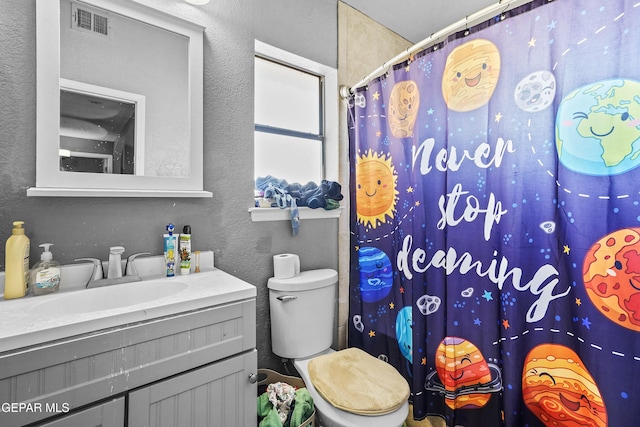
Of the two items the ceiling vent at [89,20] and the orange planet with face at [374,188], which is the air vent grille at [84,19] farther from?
the orange planet with face at [374,188]

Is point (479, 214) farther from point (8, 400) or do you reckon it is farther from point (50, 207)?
point (50, 207)

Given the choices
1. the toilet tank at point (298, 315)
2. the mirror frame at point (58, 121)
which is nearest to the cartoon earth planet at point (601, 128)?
the toilet tank at point (298, 315)

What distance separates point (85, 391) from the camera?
0.80 metres

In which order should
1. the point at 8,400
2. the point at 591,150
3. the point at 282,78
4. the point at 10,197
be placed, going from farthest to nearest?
the point at 282,78
the point at 10,197
the point at 591,150
the point at 8,400

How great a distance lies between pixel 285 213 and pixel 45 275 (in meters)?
1.05

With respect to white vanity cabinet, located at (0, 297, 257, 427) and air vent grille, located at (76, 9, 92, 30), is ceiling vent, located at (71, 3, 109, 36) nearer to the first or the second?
air vent grille, located at (76, 9, 92, 30)

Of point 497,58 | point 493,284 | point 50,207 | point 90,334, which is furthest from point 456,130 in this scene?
point 50,207

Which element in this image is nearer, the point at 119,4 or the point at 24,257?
the point at 24,257

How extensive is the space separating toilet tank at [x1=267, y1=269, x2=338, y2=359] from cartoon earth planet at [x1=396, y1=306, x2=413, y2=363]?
0.41 metres

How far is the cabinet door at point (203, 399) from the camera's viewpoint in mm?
891

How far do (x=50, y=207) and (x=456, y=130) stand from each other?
167 cm

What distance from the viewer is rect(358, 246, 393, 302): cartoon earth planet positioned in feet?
5.56

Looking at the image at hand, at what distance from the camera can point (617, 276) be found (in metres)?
0.92

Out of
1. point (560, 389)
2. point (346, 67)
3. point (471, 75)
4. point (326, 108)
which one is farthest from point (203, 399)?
point (346, 67)
